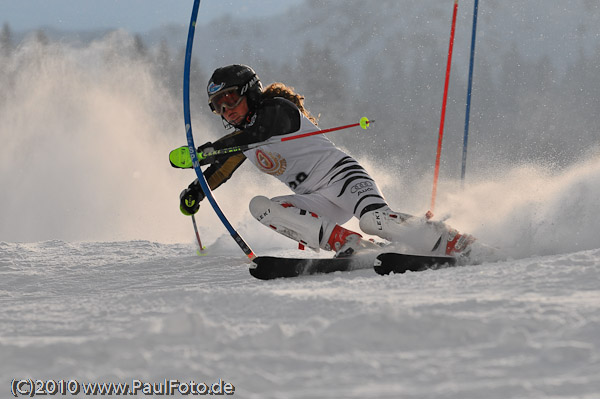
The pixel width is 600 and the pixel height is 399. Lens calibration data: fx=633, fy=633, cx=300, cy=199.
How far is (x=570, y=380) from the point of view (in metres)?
1.23

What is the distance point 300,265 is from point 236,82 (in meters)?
1.03

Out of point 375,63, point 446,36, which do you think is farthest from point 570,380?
point 446,36

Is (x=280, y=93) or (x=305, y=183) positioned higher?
(x=280, y=93)

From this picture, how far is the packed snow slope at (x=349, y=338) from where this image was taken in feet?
4.21

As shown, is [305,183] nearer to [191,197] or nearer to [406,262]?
[191,197]

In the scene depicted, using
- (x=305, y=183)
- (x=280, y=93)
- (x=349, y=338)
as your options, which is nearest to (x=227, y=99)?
(x=280, y=93)

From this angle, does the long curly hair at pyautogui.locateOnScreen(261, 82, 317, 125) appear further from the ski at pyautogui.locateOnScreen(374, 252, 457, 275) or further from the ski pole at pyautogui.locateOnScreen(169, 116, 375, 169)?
the ski at pyautogui.locateOnScreen(374, 252, 457, 275)

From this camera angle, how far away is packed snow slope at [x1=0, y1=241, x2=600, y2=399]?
128cm

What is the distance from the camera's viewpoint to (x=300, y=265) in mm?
2912

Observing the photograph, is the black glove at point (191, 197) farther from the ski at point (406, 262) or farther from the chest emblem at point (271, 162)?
the ski at point (406, 262)

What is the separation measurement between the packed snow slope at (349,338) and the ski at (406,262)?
388 mm

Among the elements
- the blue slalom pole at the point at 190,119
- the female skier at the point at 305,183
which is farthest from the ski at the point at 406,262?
the blue slalom pole at the point at 190,119

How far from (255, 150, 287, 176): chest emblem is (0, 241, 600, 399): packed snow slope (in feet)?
4.21

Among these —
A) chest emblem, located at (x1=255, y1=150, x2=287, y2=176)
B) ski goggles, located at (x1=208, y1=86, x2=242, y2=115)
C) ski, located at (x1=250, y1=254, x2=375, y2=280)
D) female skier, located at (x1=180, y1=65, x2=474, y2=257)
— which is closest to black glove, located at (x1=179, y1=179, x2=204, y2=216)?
female skier, located at (x1=180, y1=65, x2=474, y2=257)
